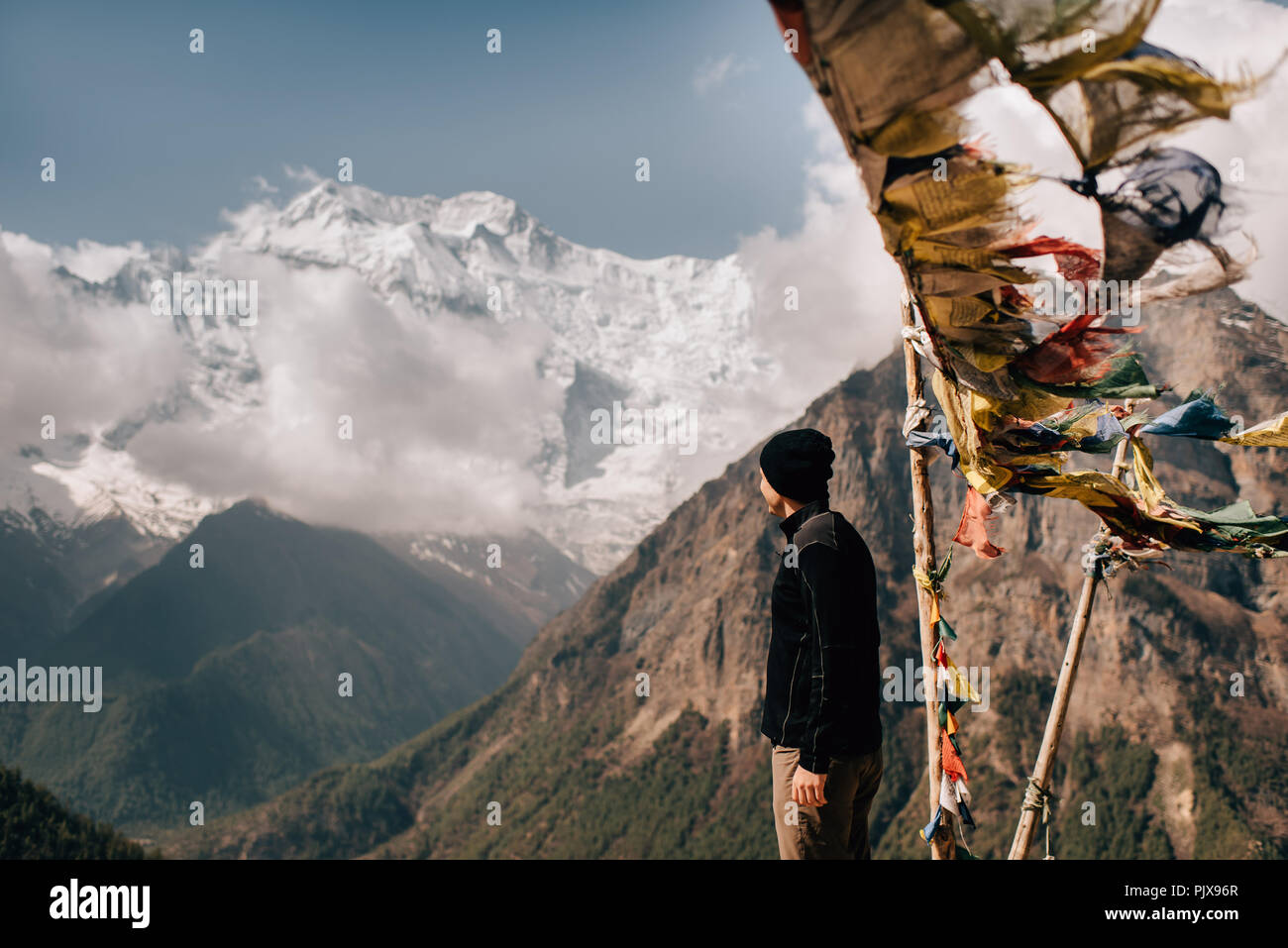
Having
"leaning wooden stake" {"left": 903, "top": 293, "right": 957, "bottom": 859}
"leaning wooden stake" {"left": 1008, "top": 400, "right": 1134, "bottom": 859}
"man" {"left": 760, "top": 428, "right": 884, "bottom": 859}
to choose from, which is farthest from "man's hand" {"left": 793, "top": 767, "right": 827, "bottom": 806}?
"leaning wooden stake" {"left": 1008, "top": 400, "right": 1134, "bottom": 859}

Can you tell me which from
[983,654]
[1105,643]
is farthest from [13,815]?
[1105,643]

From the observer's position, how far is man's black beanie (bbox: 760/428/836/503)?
501cm

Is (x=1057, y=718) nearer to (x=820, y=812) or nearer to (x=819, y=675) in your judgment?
(x=820, y=812)

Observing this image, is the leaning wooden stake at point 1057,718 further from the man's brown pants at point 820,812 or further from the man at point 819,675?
the man's brown pants at point 820,812

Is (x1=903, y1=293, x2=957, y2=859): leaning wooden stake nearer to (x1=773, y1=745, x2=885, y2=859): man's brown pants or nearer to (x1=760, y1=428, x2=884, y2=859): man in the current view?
(x1=760, y1=428, x2=884, y2=859): man

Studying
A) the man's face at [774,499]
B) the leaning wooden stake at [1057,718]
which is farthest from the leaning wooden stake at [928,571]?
the man's face at [774,499]

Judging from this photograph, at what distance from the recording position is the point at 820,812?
15.5ft

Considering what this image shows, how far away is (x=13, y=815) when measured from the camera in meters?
106

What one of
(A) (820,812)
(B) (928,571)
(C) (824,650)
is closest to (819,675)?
(C) (824,650)

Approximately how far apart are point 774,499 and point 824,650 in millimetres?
1048

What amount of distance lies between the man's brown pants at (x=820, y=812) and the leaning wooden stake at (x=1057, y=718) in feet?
6.36

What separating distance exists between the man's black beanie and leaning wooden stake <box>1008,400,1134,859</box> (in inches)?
94.4

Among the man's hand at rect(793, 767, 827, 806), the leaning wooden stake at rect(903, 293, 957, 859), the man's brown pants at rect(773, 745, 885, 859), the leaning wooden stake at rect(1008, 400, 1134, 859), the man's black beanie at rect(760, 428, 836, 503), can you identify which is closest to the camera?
the man's hand at rect(793, 767, 827, 806)
